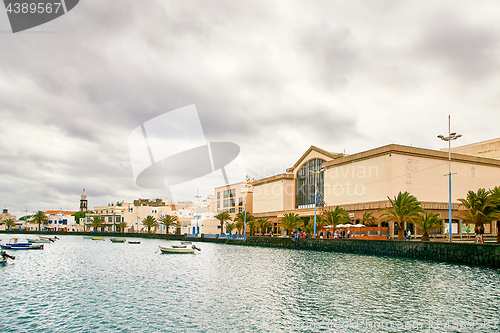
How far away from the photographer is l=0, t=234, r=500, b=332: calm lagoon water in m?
17.6

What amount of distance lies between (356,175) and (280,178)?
28.2 metres

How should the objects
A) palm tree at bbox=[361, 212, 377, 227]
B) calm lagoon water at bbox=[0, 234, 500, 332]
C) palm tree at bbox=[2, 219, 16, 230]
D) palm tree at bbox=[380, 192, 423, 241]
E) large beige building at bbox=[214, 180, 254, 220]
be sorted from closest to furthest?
1. calm lagoon water at bbox=[0, 234, 500, 332]
2. palm tree at bbox=[380, 192, 423, 241]
3. palm tree at bbox=[361, 212, 377, 227]
4. large beige building at bbox=[214, 180, 254, 220]
5. palm tree at bbox=[2, 219, 16, 230]

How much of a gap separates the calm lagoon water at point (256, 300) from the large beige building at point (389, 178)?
117 feet

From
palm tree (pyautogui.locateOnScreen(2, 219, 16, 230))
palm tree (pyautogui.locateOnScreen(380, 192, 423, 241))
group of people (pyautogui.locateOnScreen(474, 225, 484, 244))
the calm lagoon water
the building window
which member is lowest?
palm tree (pyautogui.locateOnScreen(2, 219, 16, 230))

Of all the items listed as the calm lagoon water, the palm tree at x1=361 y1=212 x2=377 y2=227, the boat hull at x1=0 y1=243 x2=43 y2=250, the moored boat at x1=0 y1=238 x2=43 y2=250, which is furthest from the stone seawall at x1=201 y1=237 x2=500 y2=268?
the moored boat at x1=0 y1=238 x2=43 y2=250

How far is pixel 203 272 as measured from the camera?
36250 millimetres

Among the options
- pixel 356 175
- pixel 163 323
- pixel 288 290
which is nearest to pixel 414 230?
pixel 356 175

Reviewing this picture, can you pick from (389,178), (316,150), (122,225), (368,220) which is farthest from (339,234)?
(122,225)

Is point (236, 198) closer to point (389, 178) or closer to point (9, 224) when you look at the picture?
point (389, 178)

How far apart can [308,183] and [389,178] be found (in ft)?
86.3

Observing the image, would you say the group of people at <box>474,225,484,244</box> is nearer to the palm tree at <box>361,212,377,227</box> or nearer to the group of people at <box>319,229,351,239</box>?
the group of people at <box>319,229,351,239</box>

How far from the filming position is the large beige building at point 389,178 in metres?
70.3

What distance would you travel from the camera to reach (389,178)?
2751 inches

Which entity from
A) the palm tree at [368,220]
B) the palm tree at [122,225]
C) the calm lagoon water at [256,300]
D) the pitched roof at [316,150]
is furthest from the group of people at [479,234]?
the palm tree at [122,225]
